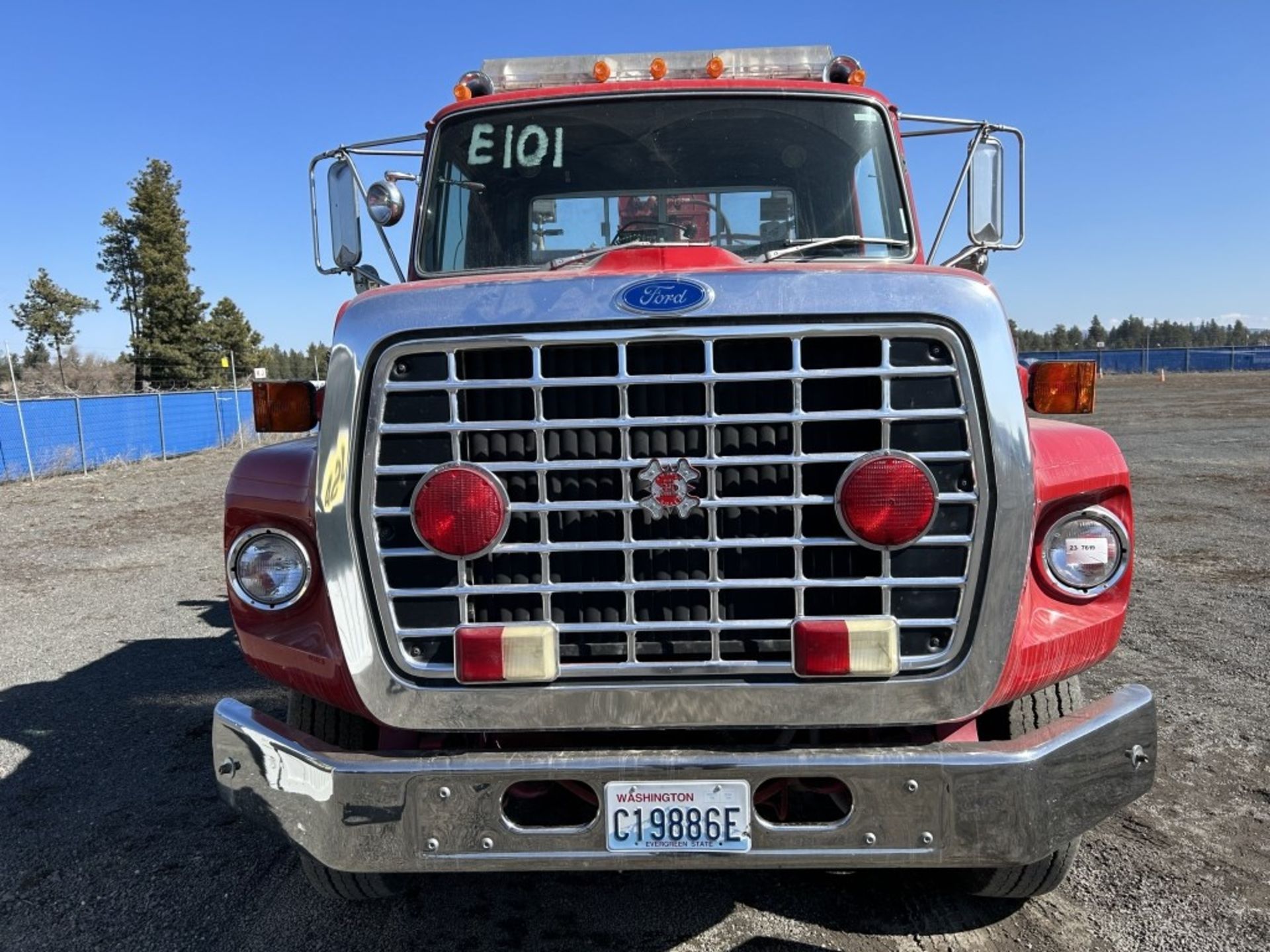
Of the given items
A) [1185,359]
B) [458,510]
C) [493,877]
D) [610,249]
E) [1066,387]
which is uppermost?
[610,249]

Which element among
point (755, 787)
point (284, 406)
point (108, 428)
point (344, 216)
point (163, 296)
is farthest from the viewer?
point (163, 296)

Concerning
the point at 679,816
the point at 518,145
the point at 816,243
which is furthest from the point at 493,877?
the point at 518,145

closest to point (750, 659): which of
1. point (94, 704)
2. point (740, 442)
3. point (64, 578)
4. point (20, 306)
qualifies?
point (740, 442)

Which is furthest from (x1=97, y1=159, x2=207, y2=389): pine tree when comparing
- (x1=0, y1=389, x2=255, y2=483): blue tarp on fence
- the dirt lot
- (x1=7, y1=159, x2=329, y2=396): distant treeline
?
the dirt lot

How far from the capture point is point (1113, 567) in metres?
2.54

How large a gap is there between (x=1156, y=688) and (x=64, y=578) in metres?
9.20

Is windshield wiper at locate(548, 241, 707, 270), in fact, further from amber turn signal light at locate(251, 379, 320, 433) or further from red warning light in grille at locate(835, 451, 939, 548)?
red warning light in grille at locate(835, 451, 939, 548)

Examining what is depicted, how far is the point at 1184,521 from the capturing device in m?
9.66

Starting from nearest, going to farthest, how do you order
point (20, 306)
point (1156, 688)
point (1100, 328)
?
point (1156, 688) → point (20, 306) → point (1100, 328)

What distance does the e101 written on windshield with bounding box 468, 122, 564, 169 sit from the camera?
383cm

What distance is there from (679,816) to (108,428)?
21.8 m

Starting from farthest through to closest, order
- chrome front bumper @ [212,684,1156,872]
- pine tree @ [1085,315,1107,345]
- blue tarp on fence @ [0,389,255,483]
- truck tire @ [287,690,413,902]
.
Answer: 1. pine tree @ [1085,315,1107,345]
2. blue tarp on fence @ [0,389,255,483]
3. truck tire @ [287,690,413,902]
4. chrome front bumper @ [212,684,1156,872]

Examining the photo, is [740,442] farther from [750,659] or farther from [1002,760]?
[1002,760]

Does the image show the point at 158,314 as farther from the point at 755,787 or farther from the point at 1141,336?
the point at 1141,336
